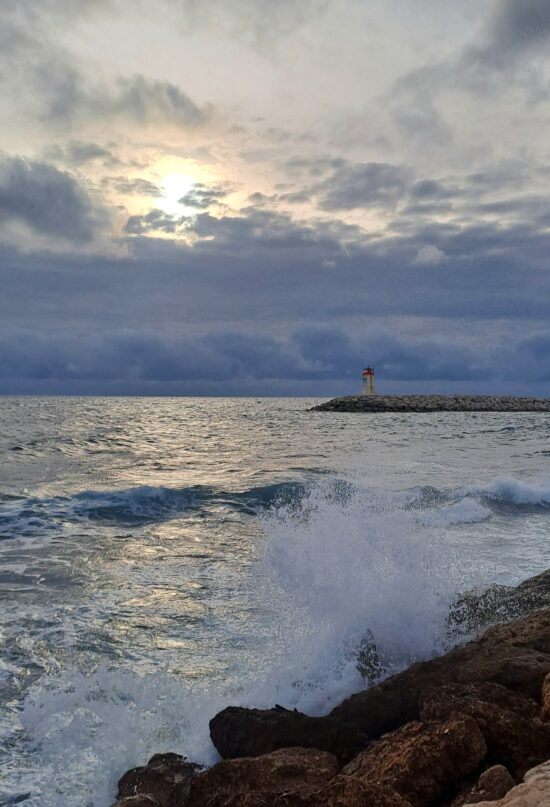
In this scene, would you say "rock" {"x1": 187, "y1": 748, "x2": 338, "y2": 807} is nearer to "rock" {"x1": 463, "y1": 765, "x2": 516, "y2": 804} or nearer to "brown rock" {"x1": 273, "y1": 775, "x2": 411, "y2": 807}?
"brown rock" {"x1": 273, "y1": 775, "x2": 411, "y2": 807}

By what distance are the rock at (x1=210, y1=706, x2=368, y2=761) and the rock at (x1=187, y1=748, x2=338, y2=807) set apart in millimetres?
255

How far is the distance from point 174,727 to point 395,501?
10471mm

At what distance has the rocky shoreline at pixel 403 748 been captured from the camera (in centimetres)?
291

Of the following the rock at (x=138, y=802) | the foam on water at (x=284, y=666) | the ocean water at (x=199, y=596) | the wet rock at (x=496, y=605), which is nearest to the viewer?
the rock at (x=138, y=802)

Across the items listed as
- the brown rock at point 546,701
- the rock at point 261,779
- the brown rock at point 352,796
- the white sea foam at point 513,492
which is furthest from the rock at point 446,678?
the white sea foam at point 513,492

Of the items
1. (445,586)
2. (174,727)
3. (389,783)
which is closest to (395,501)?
(445,586)

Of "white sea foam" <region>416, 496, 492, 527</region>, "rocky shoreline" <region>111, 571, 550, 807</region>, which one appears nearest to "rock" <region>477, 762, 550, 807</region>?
"rocky shoreline" <region>111, 571, 550, 807</region>

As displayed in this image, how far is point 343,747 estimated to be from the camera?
3.78m

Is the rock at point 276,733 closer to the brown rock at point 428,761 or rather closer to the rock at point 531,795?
the brown rock at point 428,761

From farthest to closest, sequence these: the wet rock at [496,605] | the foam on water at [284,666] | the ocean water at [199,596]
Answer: the wet rock at [496,605], the ocean water at [199,596], the foam on water at [284,666]

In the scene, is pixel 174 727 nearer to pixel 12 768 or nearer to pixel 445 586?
pixel 12 768

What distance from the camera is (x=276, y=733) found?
12.7 ft

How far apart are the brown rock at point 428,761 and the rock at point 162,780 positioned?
0.97 meters

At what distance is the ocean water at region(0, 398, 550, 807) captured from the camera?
4.53 meters
